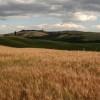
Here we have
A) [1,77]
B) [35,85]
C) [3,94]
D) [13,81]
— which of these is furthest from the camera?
[1,77]

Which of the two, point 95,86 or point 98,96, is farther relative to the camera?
point 95,86

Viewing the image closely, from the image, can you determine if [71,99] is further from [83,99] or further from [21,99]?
[21,99]

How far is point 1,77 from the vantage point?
11211 mm

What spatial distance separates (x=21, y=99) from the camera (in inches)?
320

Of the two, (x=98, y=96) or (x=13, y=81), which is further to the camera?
(x=13, y=81)

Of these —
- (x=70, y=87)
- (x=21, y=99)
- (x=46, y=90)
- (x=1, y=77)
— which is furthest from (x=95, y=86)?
(x=1, y=77)

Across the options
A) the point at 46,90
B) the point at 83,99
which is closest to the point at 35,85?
the point at 46,90

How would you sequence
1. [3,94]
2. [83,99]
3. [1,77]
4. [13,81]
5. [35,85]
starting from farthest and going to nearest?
[1,77], [13,81], [35,85], [3,94], [83,99]

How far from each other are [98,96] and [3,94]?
7.14 ft

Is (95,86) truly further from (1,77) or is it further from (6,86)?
(1,77)

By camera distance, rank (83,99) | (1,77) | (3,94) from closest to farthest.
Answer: (83,99) → (3,94) → (1,77)

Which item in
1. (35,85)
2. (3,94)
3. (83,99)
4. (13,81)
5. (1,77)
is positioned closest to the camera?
(83,99)

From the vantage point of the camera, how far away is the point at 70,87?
877 centimetres

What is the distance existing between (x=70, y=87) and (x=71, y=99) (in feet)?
2.70
